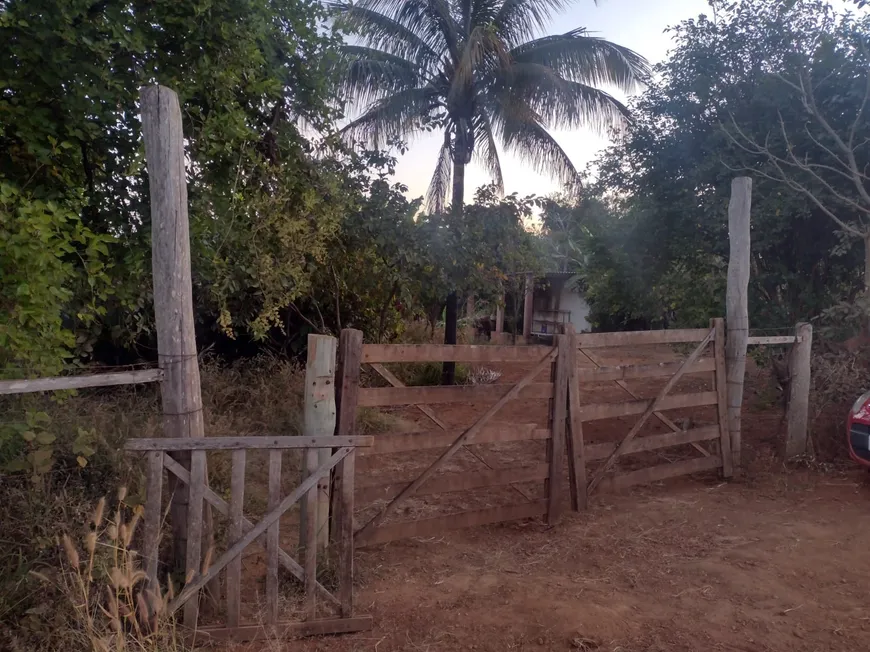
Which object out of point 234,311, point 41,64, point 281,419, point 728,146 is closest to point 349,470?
point 41,64

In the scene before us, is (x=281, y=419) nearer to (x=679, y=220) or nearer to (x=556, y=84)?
(x=679, y=220)

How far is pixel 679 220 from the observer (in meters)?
9.82

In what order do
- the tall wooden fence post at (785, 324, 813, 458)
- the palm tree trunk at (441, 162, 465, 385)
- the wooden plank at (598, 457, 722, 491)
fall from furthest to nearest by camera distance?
the palm tree trunk at (441, 162, 465, 385), the tall wooden fence post at (785, 324, 813, 458), the wooden plank at (598, 457, 722, 491)

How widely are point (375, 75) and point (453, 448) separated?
31.4 ft

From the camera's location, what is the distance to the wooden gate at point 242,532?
11.2 feet

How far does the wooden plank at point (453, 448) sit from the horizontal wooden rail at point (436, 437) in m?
0.06

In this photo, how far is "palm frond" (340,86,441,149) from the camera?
43.0 feet

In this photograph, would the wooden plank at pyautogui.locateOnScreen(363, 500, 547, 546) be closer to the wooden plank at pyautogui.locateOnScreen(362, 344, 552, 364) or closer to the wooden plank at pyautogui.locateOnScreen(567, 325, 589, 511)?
the wooden plank at pyautogui.locateOnScreen(567, 325, 589, 511)

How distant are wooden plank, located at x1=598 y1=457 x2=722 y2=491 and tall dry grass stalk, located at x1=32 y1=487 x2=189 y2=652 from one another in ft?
13.6

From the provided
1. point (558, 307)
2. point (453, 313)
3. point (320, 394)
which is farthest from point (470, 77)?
point (558, 307)

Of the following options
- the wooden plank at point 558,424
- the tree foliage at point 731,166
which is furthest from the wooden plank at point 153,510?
the tree foliage at point 731,166

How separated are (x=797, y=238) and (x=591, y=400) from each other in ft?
14.3

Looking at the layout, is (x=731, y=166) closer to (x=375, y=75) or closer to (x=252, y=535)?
(x=375, y=75)

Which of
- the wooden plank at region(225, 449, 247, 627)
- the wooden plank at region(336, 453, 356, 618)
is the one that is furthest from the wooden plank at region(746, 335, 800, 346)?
the wooden plank at region(225, 449, 247, 627)
